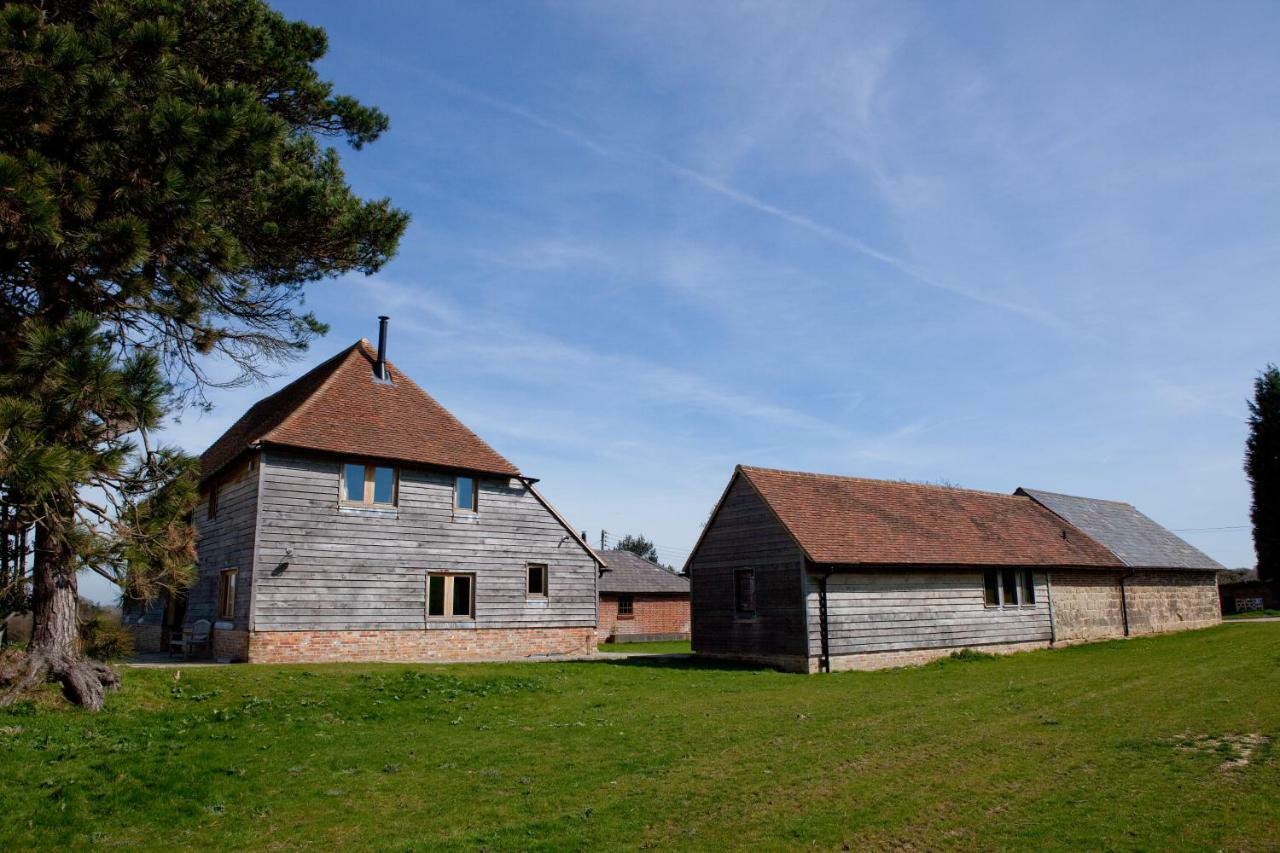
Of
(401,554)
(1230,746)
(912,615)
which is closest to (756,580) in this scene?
(912,615)

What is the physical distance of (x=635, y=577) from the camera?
145ft

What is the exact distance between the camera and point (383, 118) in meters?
18.7

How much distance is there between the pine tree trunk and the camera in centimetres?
1302

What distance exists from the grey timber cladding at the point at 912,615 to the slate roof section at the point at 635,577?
A: 1875 centimetres

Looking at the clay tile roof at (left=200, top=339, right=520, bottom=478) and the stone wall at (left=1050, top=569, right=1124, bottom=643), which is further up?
the clay tile roof at (left=200, top=339, right=520, bottom=478)

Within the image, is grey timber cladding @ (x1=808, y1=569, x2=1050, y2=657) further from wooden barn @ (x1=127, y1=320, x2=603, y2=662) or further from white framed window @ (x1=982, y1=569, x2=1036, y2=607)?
wooden barn @ (x1=127, y1=320, x2=603, y2=662)

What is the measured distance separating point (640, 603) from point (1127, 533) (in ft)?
74.4

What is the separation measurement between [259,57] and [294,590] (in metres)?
12.5

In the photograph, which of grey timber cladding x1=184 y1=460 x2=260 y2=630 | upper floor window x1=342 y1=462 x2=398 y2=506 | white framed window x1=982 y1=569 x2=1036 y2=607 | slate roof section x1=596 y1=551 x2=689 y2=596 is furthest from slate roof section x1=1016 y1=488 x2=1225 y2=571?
grey timber cladding x1=184 y1=460 x2=260 y2=630

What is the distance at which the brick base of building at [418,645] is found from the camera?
20828 millimetres

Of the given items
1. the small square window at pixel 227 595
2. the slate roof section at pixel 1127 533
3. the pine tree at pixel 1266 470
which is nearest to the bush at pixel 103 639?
the small square window at pixel 227 595

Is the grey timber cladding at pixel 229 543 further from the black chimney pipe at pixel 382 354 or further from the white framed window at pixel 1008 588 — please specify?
the white framed window at pixel 1008 588

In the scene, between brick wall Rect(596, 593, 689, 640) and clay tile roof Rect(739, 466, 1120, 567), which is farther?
brick wall Rect(596, 593, 689, 640)

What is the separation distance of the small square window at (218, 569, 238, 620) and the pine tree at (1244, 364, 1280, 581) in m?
59.5
